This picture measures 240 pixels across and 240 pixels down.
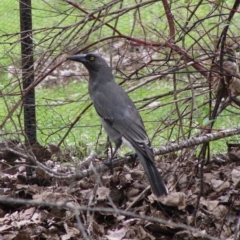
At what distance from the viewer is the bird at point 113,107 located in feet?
18.2

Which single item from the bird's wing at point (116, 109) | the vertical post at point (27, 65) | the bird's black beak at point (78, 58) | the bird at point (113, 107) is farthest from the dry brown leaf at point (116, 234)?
the bird's black beak at point (78, 58)

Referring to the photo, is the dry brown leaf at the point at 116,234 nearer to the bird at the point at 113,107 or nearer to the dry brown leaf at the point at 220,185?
the bird at the point at 113,107

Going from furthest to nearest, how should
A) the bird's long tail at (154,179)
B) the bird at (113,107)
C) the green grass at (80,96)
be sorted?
the green grass at (80,96) → the bird at (113,107) → the bird's long tail at (154,179)

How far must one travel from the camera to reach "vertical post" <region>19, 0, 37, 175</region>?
590cm

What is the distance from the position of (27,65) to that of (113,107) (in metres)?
0.92

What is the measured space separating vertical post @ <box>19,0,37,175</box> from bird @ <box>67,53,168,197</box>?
0.50 m

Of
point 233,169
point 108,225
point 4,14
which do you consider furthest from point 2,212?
point 4,14

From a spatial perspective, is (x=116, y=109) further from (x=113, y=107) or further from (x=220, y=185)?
(x=220, y=185)

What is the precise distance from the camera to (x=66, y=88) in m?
9.64

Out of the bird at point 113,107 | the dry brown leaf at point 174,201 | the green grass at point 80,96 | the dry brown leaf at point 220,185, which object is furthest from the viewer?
the green grass at point 80,96

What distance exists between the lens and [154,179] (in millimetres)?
5004

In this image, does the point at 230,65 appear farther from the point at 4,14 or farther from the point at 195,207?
the point at 4,14

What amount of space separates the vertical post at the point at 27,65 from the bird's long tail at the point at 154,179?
3.98 ft

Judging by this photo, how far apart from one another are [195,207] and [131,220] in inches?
21.1
